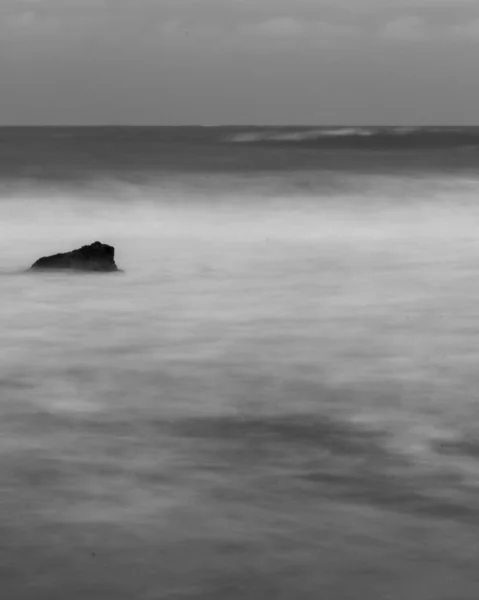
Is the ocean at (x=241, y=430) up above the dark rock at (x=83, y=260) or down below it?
below

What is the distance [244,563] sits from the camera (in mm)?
3051

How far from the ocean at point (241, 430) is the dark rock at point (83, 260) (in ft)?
0.58

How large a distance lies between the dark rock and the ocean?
0.58 ft

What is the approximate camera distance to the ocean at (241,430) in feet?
9.94

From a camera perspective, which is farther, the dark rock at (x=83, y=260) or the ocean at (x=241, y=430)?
the dark rock at (x=83, y=260)

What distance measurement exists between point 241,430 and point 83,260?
17.8ft

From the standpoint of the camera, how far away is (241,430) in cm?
Answer: 434

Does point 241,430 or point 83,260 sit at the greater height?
point 83,260

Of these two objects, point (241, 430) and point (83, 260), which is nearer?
point (241, 430)

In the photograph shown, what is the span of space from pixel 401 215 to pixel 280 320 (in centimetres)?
1184

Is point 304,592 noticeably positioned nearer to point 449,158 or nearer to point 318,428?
point 318,428

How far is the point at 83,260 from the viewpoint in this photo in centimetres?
953

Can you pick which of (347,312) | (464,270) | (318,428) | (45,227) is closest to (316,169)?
(45,227)

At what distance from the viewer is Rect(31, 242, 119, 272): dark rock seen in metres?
9.52
